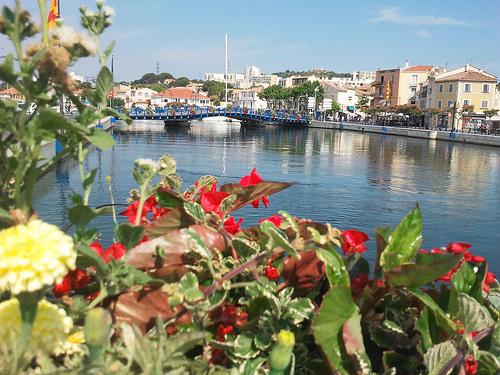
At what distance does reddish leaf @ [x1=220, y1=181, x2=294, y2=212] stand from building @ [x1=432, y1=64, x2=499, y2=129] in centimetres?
4688

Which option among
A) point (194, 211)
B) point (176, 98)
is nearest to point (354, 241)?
point (194, 211)

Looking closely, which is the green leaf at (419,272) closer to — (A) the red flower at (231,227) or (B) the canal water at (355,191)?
(A) the red flower at (231,227)

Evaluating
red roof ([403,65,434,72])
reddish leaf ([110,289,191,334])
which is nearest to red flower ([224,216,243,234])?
reddish leaf ([110,289,191,334])

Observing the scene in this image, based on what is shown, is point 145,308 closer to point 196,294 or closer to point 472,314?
point 196,294

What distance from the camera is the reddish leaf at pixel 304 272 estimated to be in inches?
38.9

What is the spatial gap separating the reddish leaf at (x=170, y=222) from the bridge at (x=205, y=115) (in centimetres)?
3812

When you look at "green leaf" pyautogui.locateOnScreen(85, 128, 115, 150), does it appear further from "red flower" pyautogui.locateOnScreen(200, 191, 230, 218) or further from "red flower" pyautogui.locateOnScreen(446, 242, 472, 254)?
"red flower" pyautogui.locateOnScreen(446, 242, 472, 254)

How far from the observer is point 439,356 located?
770 millimetres

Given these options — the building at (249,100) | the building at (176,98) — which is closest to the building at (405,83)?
the building at (249,100)

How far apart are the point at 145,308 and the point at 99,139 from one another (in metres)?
0.33

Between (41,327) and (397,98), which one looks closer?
(41,327)

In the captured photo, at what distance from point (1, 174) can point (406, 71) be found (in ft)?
211

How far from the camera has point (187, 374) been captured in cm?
67

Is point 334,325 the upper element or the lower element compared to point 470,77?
lower
